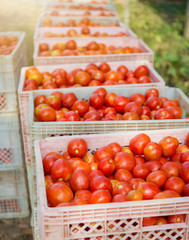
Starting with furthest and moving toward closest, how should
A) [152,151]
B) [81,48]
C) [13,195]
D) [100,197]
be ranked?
[81,48] → [13,195] → [152,151] → [100,197]

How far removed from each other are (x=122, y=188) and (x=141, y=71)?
6.33 ft

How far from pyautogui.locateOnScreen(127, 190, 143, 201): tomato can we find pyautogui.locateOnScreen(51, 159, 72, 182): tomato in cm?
40

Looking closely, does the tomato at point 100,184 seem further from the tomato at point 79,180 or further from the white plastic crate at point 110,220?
the white plastic crate at point 110,220

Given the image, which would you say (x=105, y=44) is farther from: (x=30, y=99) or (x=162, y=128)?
(x=162, y=128)

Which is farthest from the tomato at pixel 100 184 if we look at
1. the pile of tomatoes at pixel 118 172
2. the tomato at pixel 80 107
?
the tomato at pixel 80 107

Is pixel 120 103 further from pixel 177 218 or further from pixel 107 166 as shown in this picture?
pixel 177 218

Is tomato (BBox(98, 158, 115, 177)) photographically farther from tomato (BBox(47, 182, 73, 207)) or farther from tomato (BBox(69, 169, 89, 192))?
tomato (BBox(47, 182, 73, 207))

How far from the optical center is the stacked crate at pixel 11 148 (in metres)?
3.07

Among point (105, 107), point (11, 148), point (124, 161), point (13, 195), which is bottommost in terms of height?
point (13, 195)

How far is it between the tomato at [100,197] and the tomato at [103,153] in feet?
1.30

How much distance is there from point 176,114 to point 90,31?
3.17 m

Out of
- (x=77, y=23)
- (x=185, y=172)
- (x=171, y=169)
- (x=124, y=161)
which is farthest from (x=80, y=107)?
(x=77, y=23)

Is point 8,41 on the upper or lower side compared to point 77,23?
upper

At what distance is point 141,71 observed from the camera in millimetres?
3416
